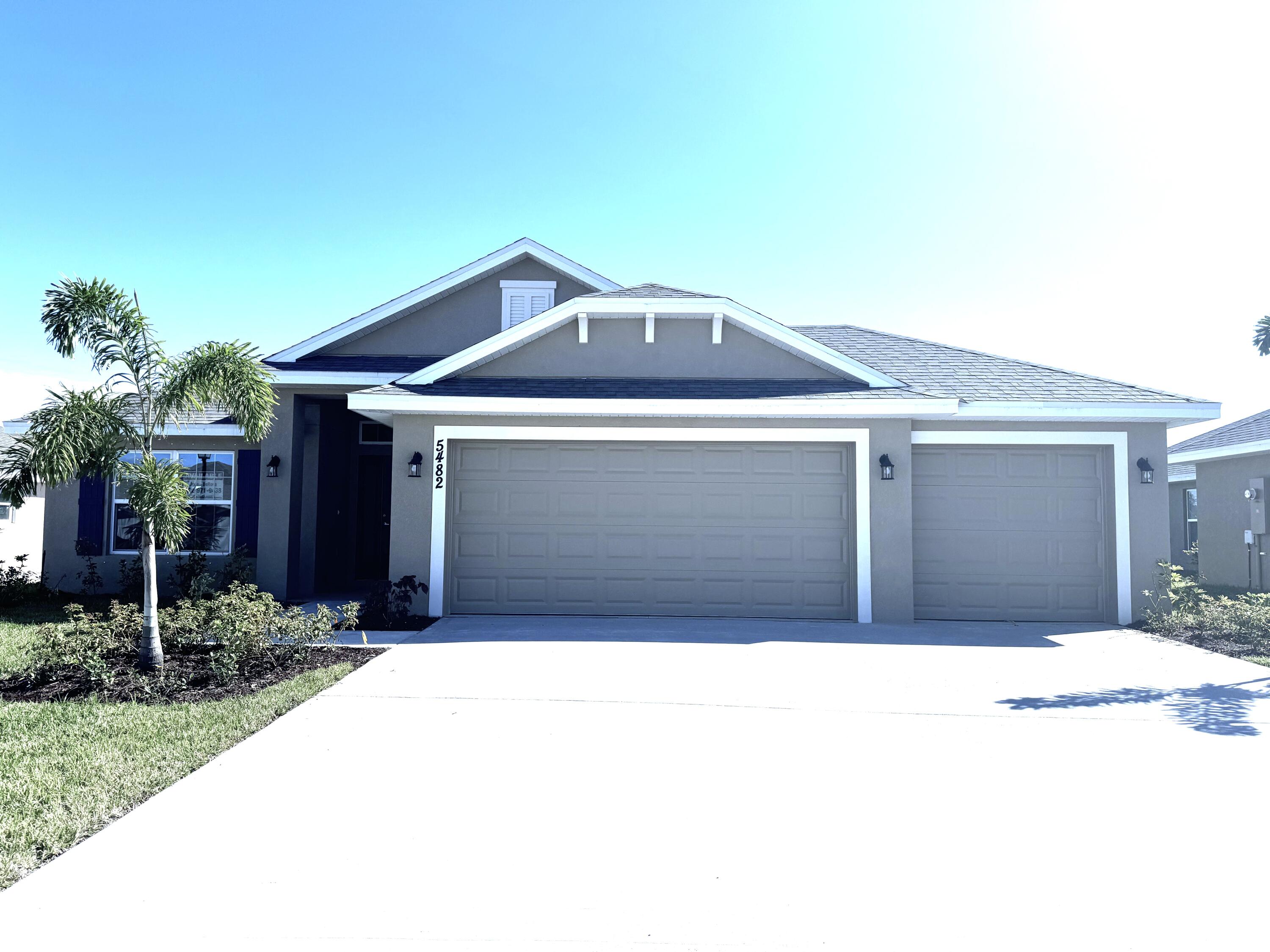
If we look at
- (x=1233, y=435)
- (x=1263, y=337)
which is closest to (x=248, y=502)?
(x=1263, y=337)

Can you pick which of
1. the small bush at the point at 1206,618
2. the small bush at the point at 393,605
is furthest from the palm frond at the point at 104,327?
the small bush at the point at 1206,618

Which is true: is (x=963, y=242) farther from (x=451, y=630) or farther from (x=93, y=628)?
(x=93, y=628)

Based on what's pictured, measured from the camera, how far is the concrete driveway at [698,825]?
106 inches

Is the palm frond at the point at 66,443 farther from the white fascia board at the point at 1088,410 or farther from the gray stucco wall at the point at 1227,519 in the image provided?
the gray stucco wall at the point at 1227,519

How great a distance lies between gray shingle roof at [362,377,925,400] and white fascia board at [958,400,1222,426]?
0.99 m

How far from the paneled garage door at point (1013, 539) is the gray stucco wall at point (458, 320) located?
7.05 m

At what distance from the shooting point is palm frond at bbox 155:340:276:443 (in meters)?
6.41

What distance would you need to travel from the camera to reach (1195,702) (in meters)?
5.88

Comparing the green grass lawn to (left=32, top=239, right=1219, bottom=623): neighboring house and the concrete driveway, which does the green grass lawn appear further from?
(left=32, top=239, right=1219, bottom=623): neighboring house

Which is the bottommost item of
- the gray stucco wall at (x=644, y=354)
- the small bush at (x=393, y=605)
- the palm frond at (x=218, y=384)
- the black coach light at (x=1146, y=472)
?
the small bush at (x=393, y=605)

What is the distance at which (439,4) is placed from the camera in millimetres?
10531

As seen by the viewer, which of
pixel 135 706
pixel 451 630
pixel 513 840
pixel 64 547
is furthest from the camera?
pixel 64 547

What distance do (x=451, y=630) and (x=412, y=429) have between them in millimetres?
2846

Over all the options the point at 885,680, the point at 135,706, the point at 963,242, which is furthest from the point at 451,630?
the point at 963,242
